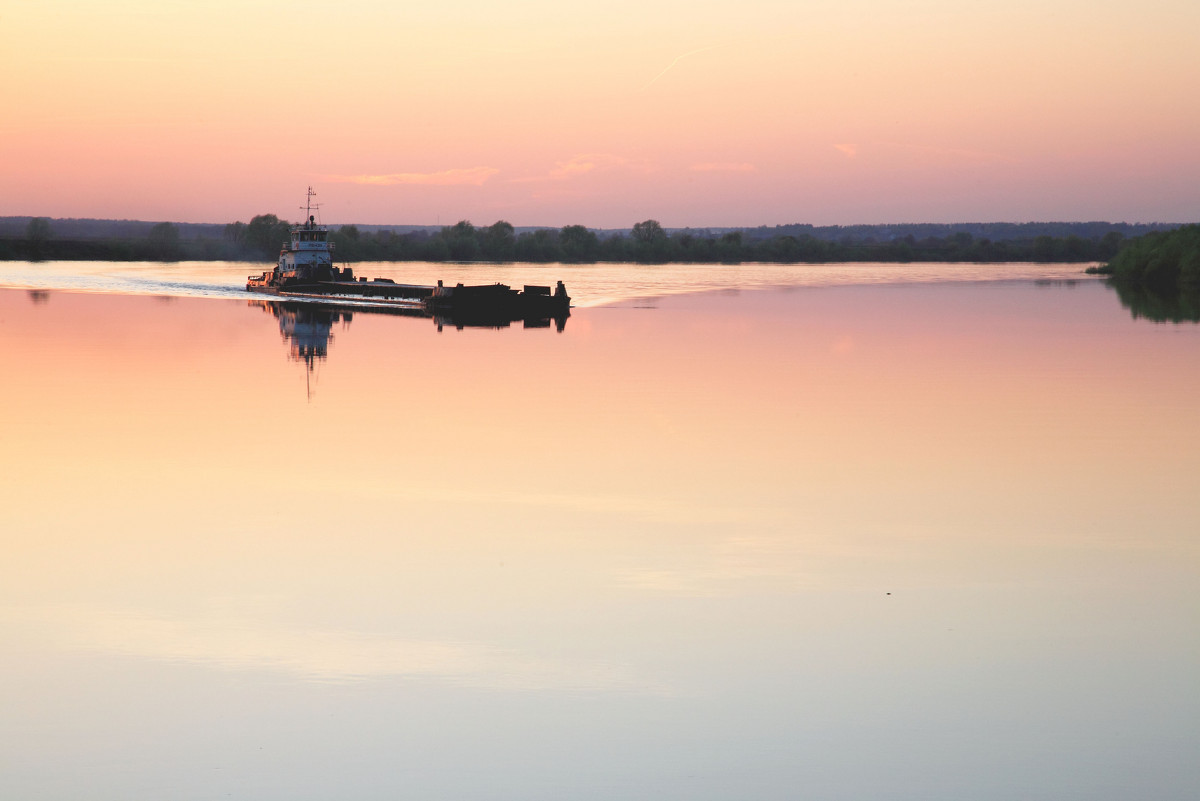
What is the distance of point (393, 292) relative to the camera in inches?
2418

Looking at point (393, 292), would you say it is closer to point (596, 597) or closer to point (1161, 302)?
point (1161, 302)

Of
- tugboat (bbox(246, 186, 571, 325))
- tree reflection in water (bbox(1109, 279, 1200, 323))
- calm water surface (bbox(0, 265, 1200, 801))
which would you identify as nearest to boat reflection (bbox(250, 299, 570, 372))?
tugboat (bbox(246, 186, 571, 325))

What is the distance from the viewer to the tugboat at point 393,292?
165 ft

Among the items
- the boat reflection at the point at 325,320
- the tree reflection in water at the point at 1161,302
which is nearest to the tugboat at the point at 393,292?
the boat reflection at the point at 325,320

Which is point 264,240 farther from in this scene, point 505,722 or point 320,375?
point 505,722

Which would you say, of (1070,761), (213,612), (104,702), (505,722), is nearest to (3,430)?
(213,612)

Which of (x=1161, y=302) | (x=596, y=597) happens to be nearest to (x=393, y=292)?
(x=1161, y=302)

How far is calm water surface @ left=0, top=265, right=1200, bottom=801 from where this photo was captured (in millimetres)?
6688

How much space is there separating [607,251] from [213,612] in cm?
15426

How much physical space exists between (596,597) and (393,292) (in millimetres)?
53306

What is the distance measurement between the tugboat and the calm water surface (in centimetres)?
2808

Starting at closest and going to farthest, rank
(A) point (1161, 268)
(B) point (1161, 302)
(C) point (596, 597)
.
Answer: (C) point (596, 597)
(B) point (1161, 302)
(A) point (1161, 268)

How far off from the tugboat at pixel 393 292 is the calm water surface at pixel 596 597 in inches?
1106

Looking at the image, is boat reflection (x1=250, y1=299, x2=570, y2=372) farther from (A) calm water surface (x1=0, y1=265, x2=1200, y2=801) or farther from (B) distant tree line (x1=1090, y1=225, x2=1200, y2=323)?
(B) distant tree line (x1=1090, y1=225, x2=1200, y2=323)
